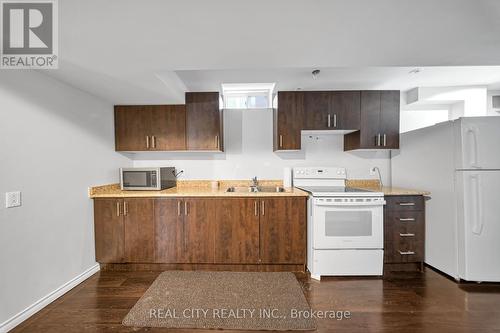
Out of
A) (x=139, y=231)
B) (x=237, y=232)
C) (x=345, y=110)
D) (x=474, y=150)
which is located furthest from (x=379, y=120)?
(x=139, y=231)

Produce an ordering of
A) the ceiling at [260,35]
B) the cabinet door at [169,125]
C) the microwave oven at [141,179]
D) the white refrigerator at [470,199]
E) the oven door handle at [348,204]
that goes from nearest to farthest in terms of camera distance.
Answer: the ceiling at [260,35] → the white refrigerator at [470,199] → the oven door handle at [348,204] → the microwave oven at [141,179] → the cabinet door at [169,125]

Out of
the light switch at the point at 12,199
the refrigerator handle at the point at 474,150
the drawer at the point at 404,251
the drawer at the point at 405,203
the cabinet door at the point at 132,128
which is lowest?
the drawer at the point at 404,251

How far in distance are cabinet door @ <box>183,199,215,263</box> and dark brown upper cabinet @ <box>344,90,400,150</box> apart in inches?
85.0

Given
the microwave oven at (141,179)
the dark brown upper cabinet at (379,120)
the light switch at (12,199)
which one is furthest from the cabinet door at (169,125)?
the dark brown upper cabinet at (379,120)

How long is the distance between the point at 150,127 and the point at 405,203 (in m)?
3.37

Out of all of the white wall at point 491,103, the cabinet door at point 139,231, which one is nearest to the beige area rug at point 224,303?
the cabinet door at point 139,231

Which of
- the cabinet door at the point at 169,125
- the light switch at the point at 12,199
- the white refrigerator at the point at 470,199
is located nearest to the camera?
the light switch at the point at 12,199

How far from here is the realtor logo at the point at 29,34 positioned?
1.23 meters

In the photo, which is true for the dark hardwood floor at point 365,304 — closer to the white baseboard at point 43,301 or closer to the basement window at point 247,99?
the white baseboard at point 43,301

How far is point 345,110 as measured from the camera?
293cm

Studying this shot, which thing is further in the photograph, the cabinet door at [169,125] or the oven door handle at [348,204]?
the cabinet door at [169,125]

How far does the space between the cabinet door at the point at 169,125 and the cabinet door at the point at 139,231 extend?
32.9 inches

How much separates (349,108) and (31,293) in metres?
3.87

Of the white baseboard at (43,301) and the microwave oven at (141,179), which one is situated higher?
the microwave oven at (141,179)
